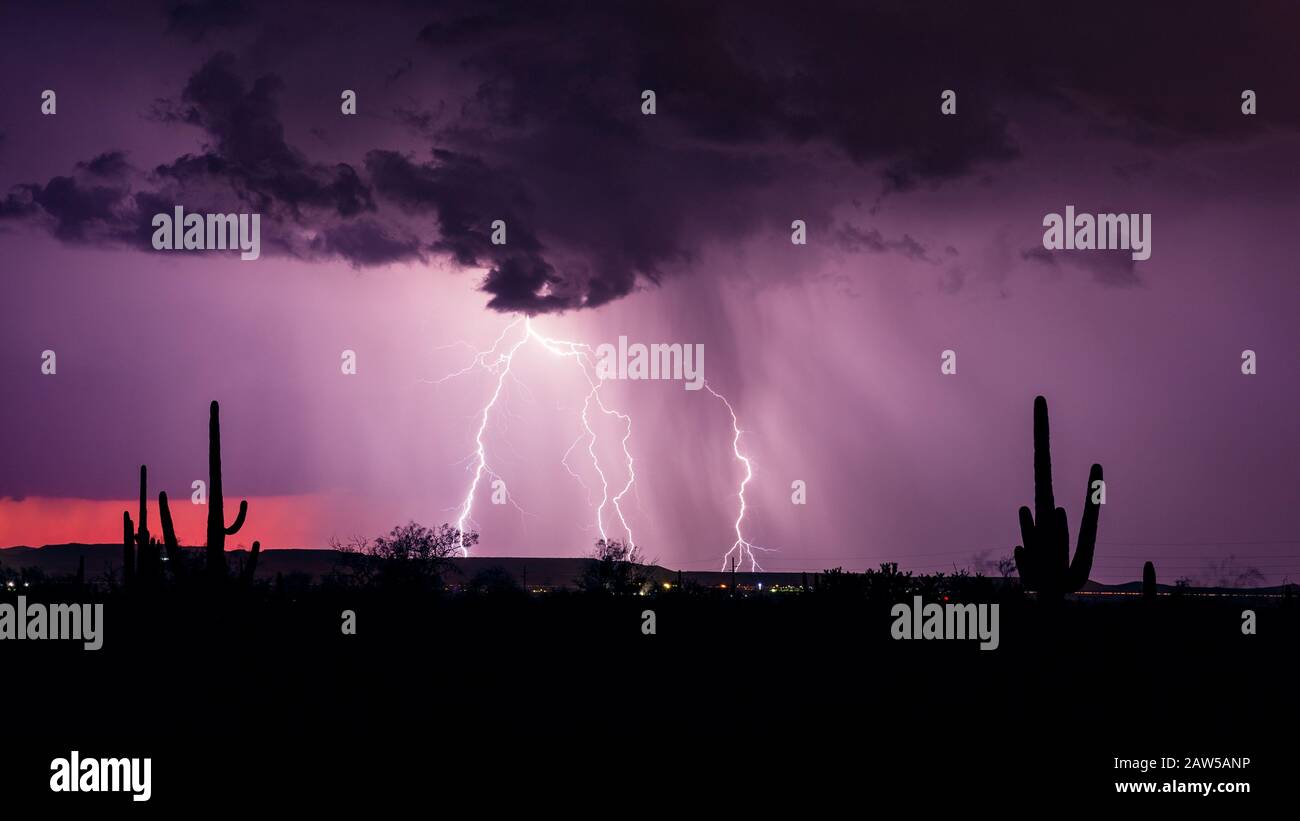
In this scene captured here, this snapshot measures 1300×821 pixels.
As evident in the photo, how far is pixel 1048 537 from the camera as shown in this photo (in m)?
22.4

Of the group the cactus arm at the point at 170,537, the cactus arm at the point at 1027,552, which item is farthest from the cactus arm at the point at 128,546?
the cactus arm at the point at 1027,552

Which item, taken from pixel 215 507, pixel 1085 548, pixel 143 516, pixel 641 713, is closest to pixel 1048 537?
pixel 1085 548

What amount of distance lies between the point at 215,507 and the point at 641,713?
12.7m

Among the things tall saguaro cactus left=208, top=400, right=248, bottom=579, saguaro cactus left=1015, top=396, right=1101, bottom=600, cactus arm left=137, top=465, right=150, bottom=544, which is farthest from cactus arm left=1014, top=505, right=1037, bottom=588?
cactus arm left=137, top=465, right=150, bottom=544

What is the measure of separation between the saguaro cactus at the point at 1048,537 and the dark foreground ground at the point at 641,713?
0.85 m

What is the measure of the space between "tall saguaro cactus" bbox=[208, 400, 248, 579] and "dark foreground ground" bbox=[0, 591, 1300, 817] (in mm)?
1060

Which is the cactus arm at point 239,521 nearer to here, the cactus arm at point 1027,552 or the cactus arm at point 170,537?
the cactus arm at point 170,537

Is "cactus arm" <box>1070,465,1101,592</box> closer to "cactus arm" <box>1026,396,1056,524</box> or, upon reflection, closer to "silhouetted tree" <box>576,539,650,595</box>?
"cactus arm" <box>1026,396,1056,524</box>

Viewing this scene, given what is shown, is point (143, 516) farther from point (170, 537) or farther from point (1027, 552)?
point (1027, 552)

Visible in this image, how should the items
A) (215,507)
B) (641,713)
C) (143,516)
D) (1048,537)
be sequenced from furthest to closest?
(143,516) < (215,507) < (1048,537) < (641,713)

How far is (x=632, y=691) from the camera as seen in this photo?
22.8 meters
